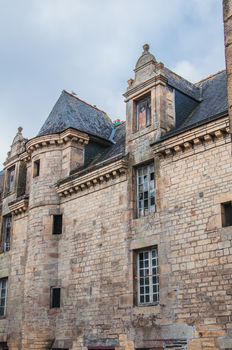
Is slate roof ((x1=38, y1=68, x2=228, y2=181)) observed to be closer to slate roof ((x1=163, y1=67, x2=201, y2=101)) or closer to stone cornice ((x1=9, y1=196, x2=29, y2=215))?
slate roof ((x1=163, y1=67, x2=201, y2=101))

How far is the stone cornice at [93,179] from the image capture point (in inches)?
552

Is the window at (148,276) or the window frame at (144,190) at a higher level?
the window frame at (144,190)

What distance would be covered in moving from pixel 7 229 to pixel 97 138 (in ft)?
18.7

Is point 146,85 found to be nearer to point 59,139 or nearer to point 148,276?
point 59,139

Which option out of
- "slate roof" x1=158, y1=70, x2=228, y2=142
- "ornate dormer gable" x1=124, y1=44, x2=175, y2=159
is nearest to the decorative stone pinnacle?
"ornate dormer gable" x1=124, y1=44, x2=175, y2=159

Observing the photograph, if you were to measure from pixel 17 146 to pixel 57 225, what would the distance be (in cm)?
587

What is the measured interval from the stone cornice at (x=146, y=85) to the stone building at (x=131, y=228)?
0.03m

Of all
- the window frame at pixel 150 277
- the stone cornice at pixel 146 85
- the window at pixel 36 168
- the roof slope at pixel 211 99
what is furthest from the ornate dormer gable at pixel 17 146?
the window frame at pixel 150 277

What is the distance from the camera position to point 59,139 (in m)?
16.9

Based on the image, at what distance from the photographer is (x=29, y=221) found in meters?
16.7

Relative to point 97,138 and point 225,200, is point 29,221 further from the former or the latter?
point 225,200

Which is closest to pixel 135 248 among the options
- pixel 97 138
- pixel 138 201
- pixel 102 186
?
pixel 138 201

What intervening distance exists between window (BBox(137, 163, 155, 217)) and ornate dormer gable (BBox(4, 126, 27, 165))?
26.7ft

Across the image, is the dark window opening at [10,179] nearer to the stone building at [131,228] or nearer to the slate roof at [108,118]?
the stone building at [131,228]
